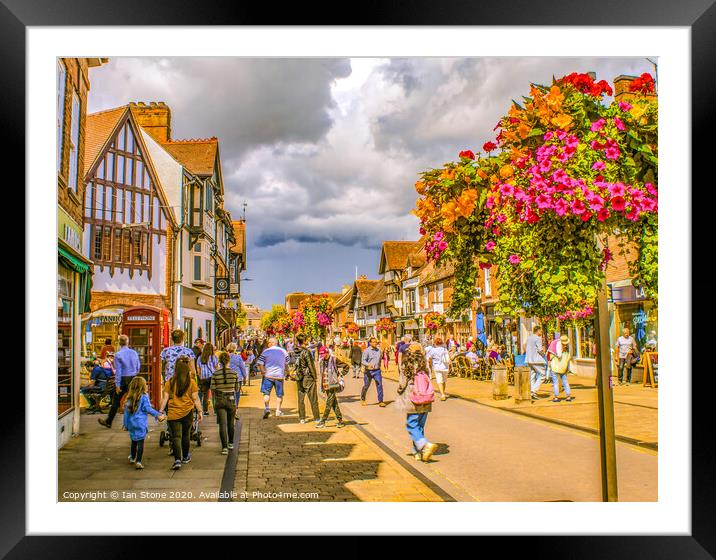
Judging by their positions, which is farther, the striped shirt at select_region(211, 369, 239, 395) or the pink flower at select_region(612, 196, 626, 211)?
the striped shirt at select_region(211, 369, 239, 395)

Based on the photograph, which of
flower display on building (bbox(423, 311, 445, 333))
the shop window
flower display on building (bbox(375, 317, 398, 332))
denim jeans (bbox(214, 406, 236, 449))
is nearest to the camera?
the shop window

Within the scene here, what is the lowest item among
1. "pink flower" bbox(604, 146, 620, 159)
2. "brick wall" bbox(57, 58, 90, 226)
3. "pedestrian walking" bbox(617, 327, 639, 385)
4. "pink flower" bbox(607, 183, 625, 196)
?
"pedestrian walking" bbox(617, 327, 639, 385)

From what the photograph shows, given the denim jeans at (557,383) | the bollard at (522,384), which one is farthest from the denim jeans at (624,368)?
the bollard at (522,384)

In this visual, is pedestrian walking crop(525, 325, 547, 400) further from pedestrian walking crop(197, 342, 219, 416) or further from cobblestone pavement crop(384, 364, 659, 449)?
pedestrian walking crop(197, 342, 219, 416)

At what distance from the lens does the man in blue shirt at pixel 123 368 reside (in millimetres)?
8508

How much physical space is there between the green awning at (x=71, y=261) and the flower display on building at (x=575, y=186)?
4.93 metres

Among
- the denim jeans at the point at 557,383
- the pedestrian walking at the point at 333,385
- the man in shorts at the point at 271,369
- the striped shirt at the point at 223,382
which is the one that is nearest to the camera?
the striped shirt at the point at 223,382

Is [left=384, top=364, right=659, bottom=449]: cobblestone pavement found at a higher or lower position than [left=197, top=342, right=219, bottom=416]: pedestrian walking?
lower

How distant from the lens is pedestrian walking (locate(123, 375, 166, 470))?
6.65 metres

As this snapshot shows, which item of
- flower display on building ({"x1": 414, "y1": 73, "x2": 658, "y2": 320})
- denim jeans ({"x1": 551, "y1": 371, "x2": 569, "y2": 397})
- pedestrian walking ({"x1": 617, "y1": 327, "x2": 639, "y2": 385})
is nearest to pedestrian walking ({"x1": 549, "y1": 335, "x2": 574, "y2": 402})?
denim jeans ({"x1": 551, "y1": 371, "x2": 569, "y2": 397})

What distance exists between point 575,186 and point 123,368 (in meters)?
6.93

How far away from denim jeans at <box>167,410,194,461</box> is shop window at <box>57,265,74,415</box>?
1511 mm
